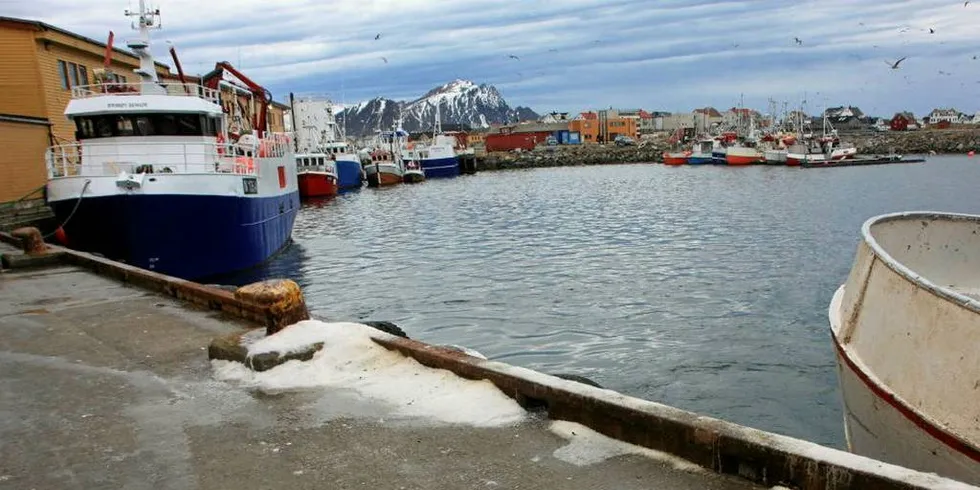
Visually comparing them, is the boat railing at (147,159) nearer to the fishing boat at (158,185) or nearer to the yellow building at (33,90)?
the fishing boat at (158,185)

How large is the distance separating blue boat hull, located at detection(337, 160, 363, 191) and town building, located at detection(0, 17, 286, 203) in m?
34.9

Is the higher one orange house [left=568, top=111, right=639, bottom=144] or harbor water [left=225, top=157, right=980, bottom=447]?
orange house [left=568, top=111, right=639, bottom=144]

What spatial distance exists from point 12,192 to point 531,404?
25.4 m

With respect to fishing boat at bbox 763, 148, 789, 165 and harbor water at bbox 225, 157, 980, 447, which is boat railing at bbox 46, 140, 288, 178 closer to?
harbor water at bbox 225, 157, 980, 447

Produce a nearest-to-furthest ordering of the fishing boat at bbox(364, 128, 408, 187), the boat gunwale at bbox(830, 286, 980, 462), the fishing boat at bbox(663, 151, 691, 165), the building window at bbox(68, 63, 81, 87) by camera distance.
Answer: the boat gunwale at bbox(830, 286, 980, 462) → the building window at bbox(68, 63, 81, 87) → the fishing boat at bbox(364, 128, 408, 187) → the fishing boat at bbox(663, 151, 691, 165)

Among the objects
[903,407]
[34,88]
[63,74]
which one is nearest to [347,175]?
[63,74]

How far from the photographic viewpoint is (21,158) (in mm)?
24188

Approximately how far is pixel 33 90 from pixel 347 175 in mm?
40616

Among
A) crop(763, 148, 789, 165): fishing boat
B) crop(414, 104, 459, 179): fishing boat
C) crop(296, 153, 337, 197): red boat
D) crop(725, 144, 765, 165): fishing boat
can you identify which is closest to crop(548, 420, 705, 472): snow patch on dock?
crop(296, 153, 337, 197): red boat

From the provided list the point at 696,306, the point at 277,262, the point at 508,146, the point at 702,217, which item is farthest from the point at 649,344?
the point at 508,146

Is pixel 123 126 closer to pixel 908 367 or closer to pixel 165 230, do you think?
pixel 165 230

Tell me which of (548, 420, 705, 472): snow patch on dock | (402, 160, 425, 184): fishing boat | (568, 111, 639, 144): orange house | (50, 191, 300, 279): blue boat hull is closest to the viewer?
(548, 420, 705, 472): snow patch on dock

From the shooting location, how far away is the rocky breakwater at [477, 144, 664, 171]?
110750 mm

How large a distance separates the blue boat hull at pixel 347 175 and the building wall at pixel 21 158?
41056 millimetres
